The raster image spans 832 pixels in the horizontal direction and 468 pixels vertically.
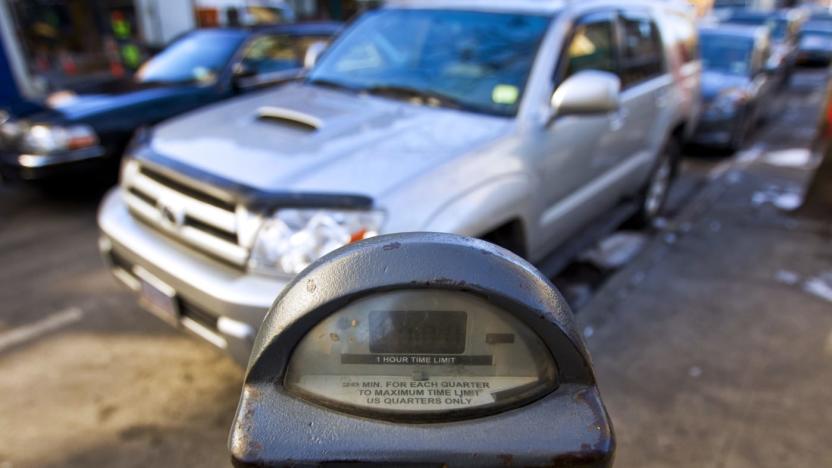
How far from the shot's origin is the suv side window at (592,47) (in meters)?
2.98

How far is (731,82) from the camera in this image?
6535mm

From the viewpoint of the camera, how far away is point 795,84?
43.8ft

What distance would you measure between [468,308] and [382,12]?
2.86 metres

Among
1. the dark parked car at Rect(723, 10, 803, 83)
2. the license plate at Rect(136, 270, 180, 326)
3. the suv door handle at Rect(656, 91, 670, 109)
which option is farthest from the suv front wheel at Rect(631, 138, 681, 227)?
the dark parked car at Rect(723, 10, 803, 83)

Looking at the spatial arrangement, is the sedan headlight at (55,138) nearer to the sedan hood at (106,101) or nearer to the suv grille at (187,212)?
the sedan hood at (106,101)

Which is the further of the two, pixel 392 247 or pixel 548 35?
pixel 548 35

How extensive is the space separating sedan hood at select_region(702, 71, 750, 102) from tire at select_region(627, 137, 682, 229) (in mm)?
2000

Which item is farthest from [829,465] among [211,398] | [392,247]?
[211,398]

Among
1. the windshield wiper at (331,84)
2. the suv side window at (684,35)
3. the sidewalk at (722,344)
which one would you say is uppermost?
the suv side window at (684,35)

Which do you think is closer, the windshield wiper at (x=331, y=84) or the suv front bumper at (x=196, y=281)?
the suv front bumper at (x=196, y=281)

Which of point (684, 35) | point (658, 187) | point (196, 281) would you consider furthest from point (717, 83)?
point (196, 281)

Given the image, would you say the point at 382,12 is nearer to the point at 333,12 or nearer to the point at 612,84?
the point at 612,84

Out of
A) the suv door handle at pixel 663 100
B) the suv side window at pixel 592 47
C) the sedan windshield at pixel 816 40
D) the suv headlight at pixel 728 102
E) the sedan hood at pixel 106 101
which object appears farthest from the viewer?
the sedan windshield at pixel 816 40

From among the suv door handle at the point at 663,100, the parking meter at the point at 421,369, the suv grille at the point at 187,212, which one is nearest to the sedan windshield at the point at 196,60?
the suv grille at the point at 187,212
